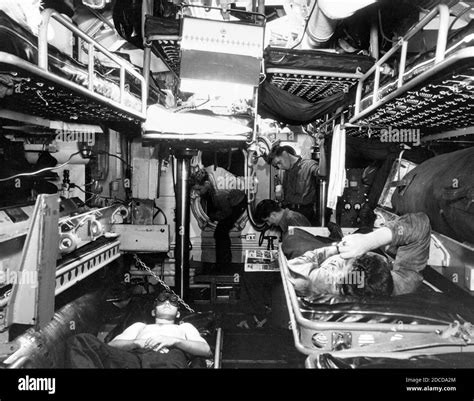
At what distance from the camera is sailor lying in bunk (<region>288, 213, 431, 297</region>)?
2.08m

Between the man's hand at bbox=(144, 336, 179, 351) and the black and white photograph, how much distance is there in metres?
0.01

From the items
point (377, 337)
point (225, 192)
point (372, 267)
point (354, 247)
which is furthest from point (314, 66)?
point (225, 192)

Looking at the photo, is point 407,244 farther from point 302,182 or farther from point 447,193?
point 302,182

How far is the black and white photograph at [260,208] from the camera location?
4.98ft

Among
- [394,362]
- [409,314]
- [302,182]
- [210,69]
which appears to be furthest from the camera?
[302,182]

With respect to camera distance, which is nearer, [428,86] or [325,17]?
[428,86]

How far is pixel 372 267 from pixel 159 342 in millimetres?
1535

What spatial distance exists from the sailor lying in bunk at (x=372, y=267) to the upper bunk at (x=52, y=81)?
1.72m

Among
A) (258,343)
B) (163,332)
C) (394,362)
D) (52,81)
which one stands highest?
(52,81)

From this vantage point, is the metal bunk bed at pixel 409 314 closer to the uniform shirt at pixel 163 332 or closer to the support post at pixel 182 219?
the uniform shirt at pixel 163 332

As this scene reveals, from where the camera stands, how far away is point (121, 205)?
3730 millimetres

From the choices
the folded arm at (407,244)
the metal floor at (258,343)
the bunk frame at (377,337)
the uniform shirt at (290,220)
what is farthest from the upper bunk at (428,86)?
the metal floor at (258,343)

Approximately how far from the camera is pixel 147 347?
89.4 inches
